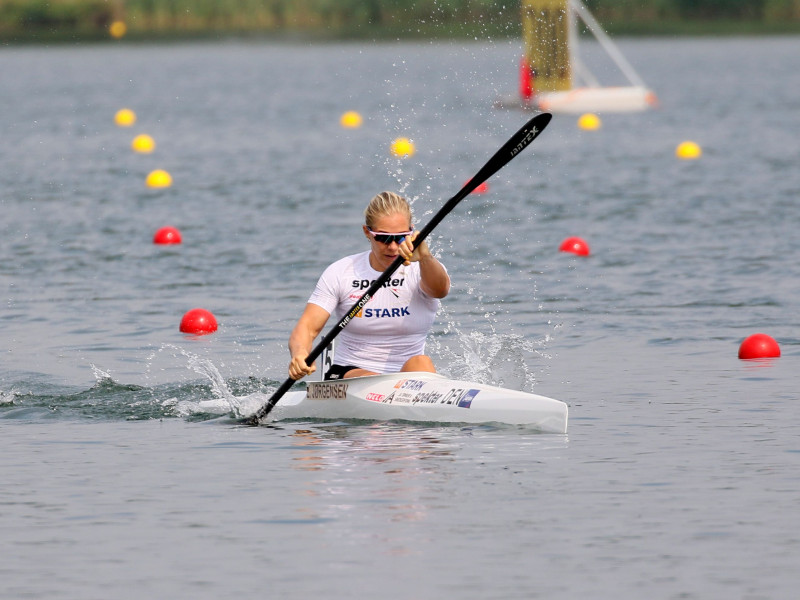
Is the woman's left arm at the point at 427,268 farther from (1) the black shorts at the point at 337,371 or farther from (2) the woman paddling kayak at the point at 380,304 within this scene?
(1) the black shorts at the point at 337,371

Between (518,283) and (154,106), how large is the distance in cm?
3164

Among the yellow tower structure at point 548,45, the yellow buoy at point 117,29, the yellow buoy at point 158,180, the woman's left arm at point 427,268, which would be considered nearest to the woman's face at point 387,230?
the woman's left arm at point 427,268

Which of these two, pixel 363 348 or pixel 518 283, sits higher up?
pixel 363 348

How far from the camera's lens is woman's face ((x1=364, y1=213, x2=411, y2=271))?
29.7ft

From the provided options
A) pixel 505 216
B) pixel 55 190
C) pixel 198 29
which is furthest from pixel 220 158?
pixel 198 29

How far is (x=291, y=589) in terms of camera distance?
6332mm

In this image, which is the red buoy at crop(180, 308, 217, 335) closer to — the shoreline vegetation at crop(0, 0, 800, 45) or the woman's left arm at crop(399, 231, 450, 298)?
the woman's left arm at crop(399, 231, 450, 298)

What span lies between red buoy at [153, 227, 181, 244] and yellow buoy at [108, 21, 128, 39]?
64.0 m

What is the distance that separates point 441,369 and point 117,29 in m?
73.9

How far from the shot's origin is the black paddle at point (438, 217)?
30.6 feet

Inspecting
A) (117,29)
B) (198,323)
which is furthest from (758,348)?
(117,29)

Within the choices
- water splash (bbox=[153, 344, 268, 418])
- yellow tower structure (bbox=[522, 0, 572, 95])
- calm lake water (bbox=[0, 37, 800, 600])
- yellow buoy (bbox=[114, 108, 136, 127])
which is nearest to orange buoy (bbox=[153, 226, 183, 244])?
calm lake water (bbox=[0, 37, 800, 600])

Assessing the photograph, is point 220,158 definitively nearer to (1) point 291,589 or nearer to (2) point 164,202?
(2) point 164,202

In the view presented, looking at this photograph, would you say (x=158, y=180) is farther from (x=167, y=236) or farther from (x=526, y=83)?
(x=526, y=83)
